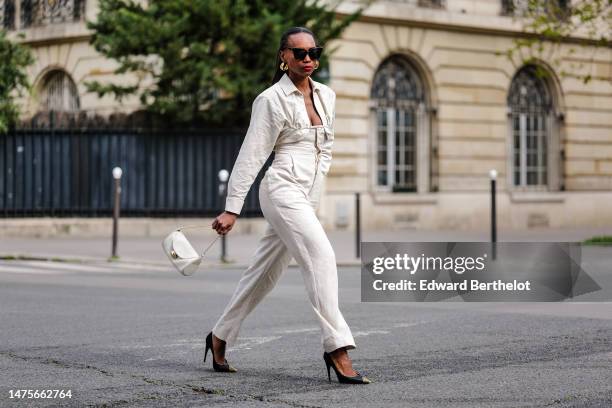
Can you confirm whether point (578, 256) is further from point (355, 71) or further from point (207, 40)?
point (355, 71)

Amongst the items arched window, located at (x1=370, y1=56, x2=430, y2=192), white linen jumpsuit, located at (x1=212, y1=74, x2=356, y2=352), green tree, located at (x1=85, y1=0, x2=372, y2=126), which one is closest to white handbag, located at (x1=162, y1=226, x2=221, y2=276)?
white linen jumpsuit, located at (x1=212, y1=74, x2=356, y2=352)

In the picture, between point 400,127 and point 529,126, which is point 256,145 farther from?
point 529,126

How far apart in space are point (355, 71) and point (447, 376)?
66.0ft

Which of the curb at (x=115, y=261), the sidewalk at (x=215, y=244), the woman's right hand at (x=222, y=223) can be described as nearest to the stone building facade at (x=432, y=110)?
the sidewalk at (x=215, y=244)

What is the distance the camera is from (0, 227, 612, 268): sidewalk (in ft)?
59.1

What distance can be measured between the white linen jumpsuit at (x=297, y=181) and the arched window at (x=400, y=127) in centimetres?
2082

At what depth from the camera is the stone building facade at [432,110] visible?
26516 millimetres

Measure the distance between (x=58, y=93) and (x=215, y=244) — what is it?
31.8 ft

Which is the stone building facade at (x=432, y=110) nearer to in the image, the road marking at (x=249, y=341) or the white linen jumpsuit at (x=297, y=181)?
the road marking at (x=249, y=341)

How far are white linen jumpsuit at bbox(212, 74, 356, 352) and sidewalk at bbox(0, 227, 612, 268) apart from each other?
10.3 meters

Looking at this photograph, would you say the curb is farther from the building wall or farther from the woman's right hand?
the woman's right hand

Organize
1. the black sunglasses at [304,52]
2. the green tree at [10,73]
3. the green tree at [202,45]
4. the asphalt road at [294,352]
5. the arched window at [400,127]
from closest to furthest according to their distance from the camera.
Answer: the asphalt road at [294,352] → the black sunglasses at [304,52] → the green tree at [202,45] → the green tree at [10,73] → the arched window at [400,127]

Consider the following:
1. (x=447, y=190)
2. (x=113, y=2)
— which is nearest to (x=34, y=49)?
(x=113, y=2)

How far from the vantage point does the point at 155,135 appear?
78.8 ft
